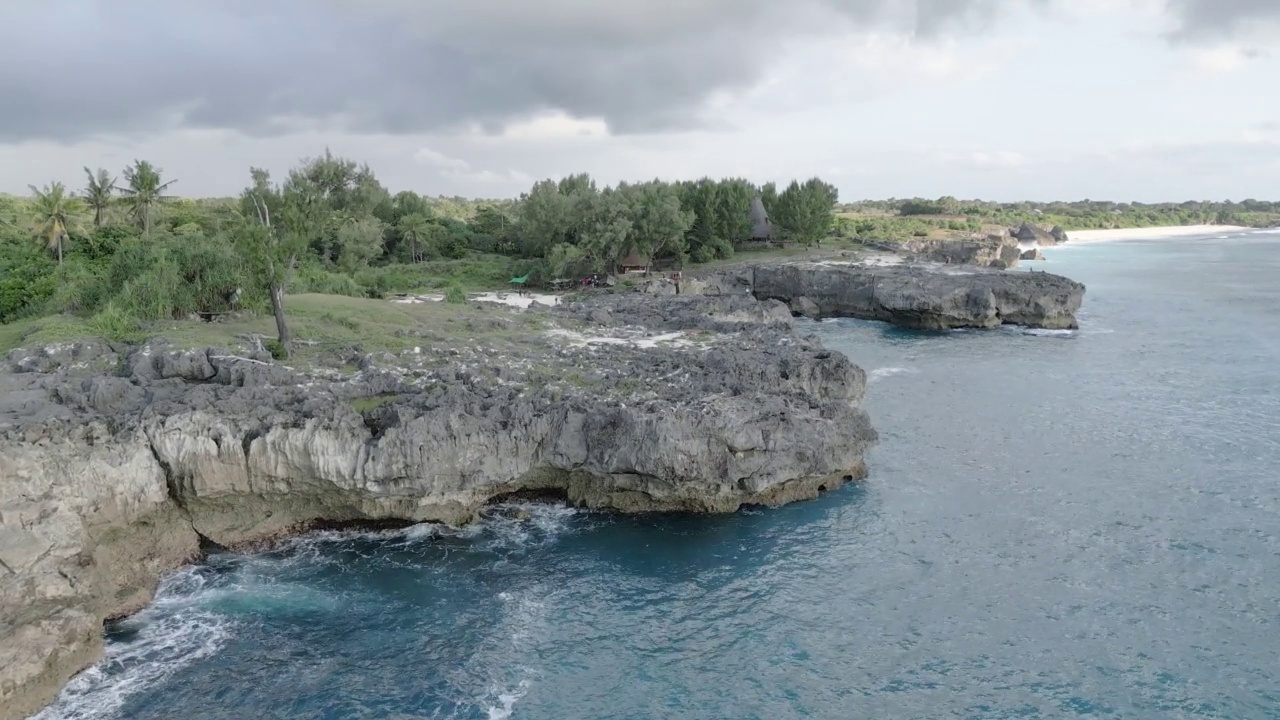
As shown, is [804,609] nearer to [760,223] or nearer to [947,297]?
[947,297]

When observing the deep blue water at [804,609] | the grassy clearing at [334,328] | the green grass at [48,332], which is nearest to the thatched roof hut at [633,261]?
the grassy clearing at [334,328]

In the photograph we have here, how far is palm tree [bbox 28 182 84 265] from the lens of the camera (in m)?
56.6

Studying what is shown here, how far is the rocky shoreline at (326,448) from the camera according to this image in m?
23.4

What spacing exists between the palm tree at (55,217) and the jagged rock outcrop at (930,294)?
5016 cm

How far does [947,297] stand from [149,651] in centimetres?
6112

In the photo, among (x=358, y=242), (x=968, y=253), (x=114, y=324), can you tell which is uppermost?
(x=358, y=242)

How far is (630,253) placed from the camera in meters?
80.1

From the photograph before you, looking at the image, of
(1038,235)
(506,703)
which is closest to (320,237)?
(506,703)

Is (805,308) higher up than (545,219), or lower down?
lower down

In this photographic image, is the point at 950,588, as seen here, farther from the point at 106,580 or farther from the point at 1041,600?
the point at 106,580

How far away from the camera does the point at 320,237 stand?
78.3 m

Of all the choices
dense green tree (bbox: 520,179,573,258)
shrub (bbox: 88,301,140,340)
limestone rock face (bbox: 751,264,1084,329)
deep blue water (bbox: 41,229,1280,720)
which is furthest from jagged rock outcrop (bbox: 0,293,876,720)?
dense green tree (bbox: 520,179,573,258)

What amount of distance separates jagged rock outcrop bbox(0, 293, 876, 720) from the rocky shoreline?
69 mm

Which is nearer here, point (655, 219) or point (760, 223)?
point (655, 219)
